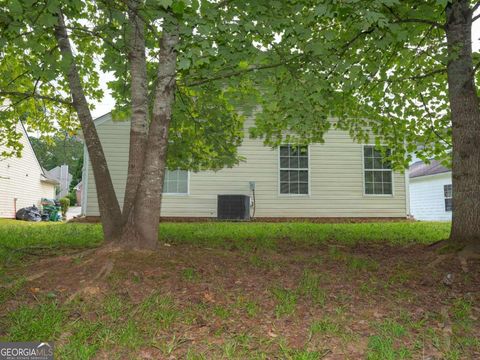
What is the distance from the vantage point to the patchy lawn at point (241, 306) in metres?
2.94

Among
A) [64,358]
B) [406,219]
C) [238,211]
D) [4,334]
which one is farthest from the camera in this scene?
[406,219]

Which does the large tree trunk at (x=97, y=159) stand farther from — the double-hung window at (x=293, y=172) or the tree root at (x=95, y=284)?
the double-hung window at (x=293, y=172)

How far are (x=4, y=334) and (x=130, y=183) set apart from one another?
7.77 ft

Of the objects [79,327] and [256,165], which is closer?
[79,327]

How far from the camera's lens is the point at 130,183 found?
16.5ft

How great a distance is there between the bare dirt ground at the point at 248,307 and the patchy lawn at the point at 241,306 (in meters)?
0.01

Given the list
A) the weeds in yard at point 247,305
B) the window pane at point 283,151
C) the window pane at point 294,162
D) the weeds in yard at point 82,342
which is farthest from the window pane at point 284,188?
the weeds in yard at point 82,342

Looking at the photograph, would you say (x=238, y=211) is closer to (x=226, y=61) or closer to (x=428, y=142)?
(x=428, y=142)

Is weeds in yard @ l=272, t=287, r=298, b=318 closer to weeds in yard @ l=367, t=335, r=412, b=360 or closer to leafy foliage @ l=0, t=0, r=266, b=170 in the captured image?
weeds in yard @ l=367, t=335, r=412, b=360

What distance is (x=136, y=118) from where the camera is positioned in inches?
201

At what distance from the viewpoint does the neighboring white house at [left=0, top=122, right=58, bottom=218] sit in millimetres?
20188

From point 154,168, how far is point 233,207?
8857 millimetres

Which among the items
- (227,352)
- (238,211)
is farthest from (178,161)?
(238,211)

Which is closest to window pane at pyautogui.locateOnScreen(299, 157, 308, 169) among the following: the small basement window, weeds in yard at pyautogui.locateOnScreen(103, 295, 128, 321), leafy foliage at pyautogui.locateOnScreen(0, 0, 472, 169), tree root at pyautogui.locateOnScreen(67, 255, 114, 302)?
leafy foliage at pyautogui.locateOnScreen(0, 0, 472, 169)
